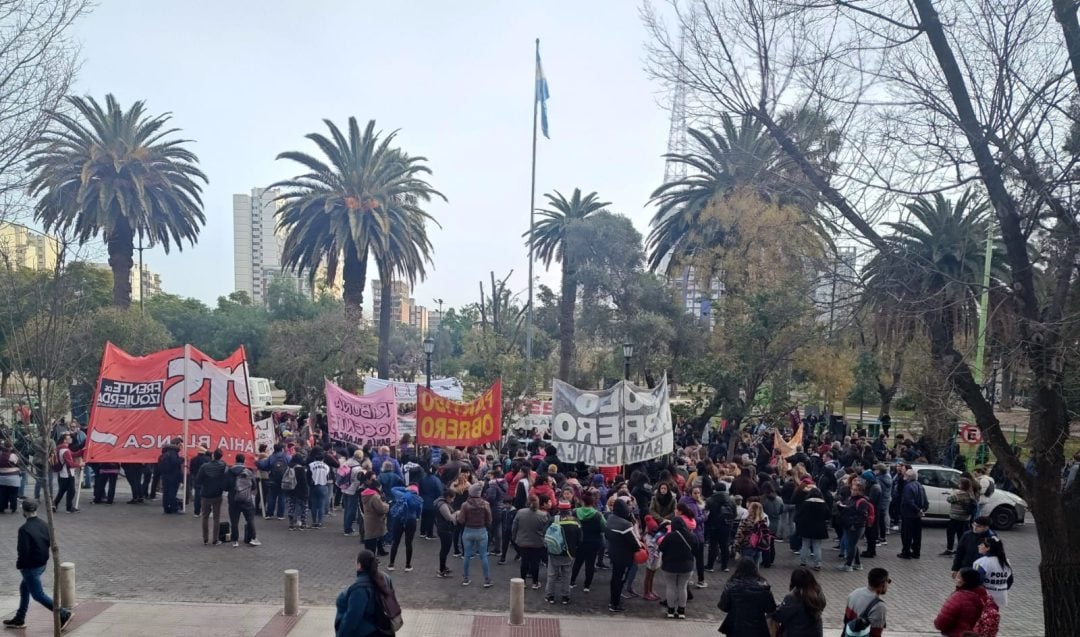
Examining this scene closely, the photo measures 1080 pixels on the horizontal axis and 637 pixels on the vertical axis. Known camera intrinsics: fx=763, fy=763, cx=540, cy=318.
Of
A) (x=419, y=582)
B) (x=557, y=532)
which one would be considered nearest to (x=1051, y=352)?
(x=557, y=532)

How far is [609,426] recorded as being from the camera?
14.8m

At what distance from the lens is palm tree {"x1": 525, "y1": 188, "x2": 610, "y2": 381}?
40.5 metres

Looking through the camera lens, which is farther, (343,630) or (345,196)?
(345,196)

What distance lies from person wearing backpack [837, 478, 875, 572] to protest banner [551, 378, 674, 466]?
3.55 metres

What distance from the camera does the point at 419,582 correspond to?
1164 centimetres

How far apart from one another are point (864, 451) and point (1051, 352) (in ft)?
44.0

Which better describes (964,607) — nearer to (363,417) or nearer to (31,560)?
(31,560)

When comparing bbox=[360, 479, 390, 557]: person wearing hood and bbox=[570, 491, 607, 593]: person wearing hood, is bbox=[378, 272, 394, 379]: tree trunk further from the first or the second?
bbox=[570, 491, 607, 593]: person wearing hood

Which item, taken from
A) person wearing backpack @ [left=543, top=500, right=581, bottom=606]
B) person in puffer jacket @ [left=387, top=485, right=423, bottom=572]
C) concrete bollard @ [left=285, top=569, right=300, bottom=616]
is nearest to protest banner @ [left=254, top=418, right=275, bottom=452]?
person in puffer jacket @ [left=387, top=485, right=423, bottom=572]

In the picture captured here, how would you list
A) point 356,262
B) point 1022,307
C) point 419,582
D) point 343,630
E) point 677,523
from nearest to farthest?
point 343,630 → point 1022,307 → point 677,523 → point 419,582 → point 356,262

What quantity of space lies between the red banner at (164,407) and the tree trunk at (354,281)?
17658mm

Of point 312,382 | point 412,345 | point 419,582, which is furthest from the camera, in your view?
point 412,345

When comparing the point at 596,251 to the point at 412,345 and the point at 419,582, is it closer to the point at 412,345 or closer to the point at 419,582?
the point at 412,345

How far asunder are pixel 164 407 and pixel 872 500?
14.0 metres
